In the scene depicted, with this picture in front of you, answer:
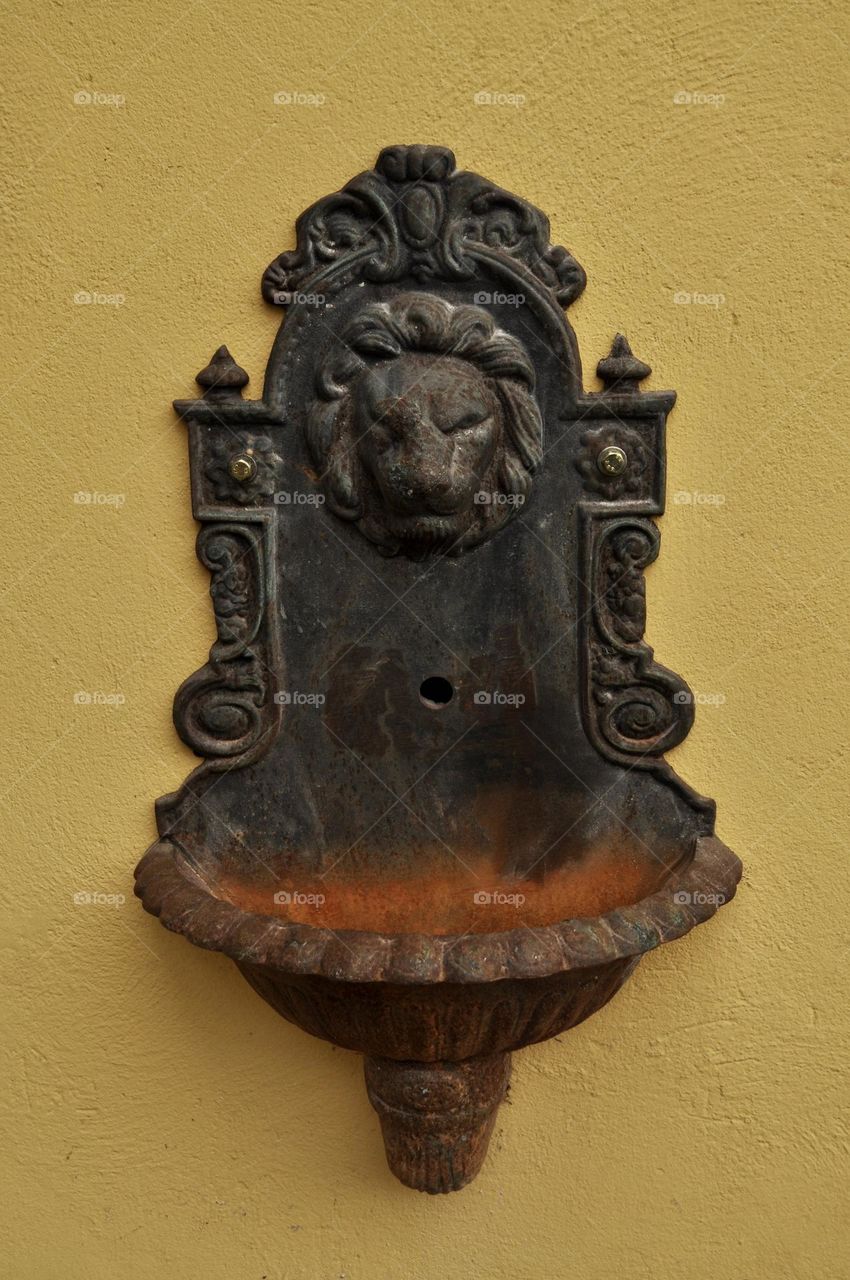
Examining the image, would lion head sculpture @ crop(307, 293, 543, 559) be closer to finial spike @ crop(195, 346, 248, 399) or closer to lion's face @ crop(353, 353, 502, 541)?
lion's face @ crop(353, 353, 502, 541)

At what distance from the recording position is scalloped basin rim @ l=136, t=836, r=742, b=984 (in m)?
1.17

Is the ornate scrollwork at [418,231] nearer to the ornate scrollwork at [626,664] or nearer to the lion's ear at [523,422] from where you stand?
the lion's ear at [523,422]

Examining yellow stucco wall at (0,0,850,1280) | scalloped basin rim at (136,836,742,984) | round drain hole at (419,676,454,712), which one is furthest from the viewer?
round drain hole at (419,676,454,712)

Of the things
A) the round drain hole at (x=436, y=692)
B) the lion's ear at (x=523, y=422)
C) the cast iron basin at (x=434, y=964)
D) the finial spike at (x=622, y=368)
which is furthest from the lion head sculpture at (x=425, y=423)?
the cast iron basin at (x=434, y=964)

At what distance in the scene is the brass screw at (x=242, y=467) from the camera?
1445mm

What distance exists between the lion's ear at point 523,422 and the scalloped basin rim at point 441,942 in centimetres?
66

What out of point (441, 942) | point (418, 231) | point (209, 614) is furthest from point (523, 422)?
point (441, 942)

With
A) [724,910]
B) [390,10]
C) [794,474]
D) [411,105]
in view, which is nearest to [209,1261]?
[724,910]

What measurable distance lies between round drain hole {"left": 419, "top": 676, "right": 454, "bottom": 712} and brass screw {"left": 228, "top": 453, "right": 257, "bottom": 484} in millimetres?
427

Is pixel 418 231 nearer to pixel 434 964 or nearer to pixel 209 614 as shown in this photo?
pixel 209 614

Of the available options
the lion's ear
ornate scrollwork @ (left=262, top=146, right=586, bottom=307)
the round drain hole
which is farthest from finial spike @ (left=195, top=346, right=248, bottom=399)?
the round drain hole

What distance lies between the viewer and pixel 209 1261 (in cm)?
166

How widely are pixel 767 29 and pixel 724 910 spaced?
4.37 feet

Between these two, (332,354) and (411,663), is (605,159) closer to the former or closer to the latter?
(332,354)
